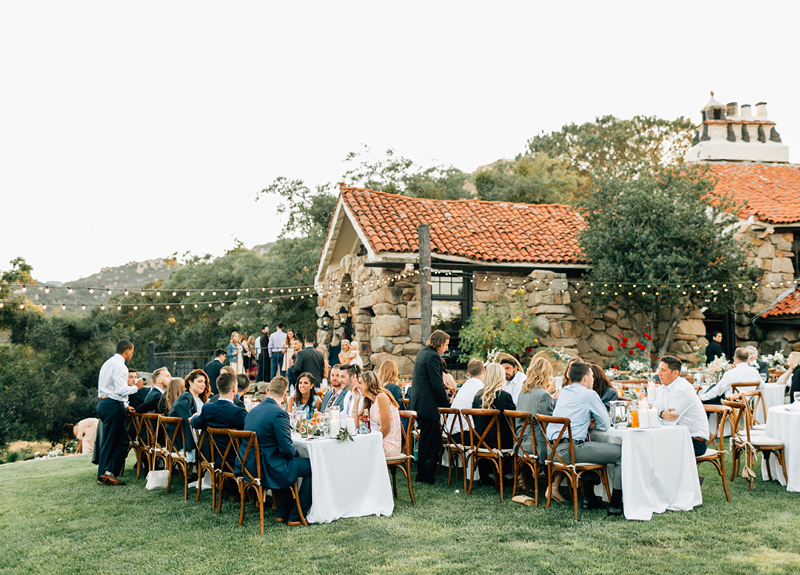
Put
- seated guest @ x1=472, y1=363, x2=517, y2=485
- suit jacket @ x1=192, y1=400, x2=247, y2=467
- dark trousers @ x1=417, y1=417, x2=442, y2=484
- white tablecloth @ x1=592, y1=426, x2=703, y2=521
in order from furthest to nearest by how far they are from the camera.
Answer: dark trousers @ x1=417, y1=417, x2=442, y2=484 < seated guest @ x1=472, y1=363, x2=517, y2=485 < suit jacket @ x1=192, y1=400, x2=247, y2=467 < white tablecloth @ x1=592, y1=426, x2=703, y2=521

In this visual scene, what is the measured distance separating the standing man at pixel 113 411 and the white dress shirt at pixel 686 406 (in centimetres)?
637

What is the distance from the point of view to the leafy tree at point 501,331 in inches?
523

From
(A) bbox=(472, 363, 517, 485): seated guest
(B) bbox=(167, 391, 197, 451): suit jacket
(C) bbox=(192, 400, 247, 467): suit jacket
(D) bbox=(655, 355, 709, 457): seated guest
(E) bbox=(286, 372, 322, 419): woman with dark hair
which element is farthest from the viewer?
(E) bbox=(286, 372, 322, 419): woman with dark hair

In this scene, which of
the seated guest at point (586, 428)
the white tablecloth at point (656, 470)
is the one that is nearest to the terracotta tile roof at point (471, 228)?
the seated guest at point (586, 428)

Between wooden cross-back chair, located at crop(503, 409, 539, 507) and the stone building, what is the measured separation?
7063 millimetres

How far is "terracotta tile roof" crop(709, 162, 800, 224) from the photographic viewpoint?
15.2m

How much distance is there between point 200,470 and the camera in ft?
22.3

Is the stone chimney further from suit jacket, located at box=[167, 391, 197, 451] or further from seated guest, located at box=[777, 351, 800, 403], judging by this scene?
suit jacket, located at box=[167, 391, 197, 451]

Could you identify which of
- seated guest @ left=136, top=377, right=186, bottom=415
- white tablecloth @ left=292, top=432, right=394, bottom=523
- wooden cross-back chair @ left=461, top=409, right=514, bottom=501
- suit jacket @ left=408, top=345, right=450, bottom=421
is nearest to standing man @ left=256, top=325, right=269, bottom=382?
seated guest @ left=136, top=377, right=186, bottom=415

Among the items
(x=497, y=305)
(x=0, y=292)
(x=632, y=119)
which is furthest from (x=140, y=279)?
(x=497, y=305)

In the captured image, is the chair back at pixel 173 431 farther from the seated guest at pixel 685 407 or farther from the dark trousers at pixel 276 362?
the dark trousers at pixel 276 362

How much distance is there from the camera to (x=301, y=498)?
5.80 meters

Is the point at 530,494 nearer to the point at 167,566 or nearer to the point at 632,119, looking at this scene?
the point at 167,566

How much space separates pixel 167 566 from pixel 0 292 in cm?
2924
